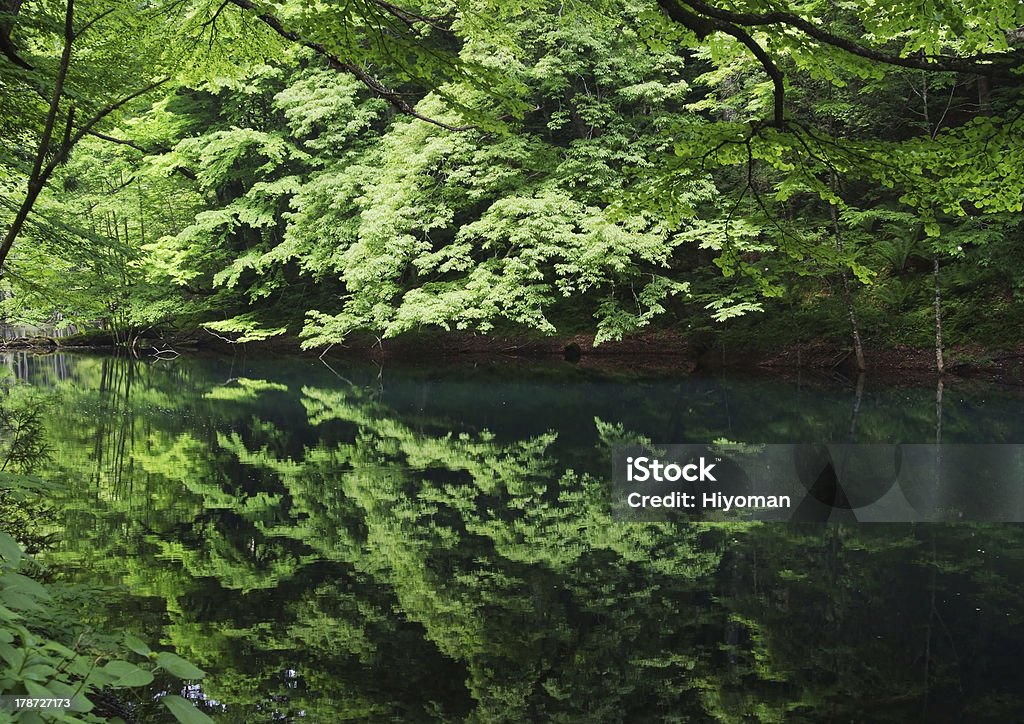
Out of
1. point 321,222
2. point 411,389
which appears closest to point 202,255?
point 321,222

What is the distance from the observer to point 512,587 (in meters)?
4.82

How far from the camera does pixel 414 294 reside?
18.8 metres

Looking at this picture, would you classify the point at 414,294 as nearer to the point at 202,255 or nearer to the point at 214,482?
the point at 202,255

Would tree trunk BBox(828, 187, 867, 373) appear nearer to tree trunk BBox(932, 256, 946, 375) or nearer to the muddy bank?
the muddy bank

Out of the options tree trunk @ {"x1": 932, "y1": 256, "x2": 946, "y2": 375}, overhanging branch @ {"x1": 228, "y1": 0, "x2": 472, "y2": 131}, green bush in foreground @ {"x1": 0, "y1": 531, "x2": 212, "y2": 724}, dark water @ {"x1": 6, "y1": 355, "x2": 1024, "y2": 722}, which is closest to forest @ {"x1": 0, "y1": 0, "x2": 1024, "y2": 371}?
overhanging branch @ {"x1": 228, "y1": 0, "x2": 472, "y2": 131}

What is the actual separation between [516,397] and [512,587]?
28.9 feet

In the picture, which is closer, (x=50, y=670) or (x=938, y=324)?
(x=50, y=670)

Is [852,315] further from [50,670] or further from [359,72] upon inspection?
[50,670]

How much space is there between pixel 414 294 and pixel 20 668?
17508mm

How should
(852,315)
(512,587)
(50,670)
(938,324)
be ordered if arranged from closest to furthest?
1. (50,670)
2. (512,587)
3. (938,324)
4. (852,315)

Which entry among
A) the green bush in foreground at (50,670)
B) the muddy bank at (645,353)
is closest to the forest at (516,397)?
the green bush in foreground at (50,670)

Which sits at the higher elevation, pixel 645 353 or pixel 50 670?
pixel 50 670

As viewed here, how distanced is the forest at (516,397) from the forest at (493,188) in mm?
85

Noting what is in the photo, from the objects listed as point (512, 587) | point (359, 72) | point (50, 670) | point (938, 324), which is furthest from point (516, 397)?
point (50, 670)
